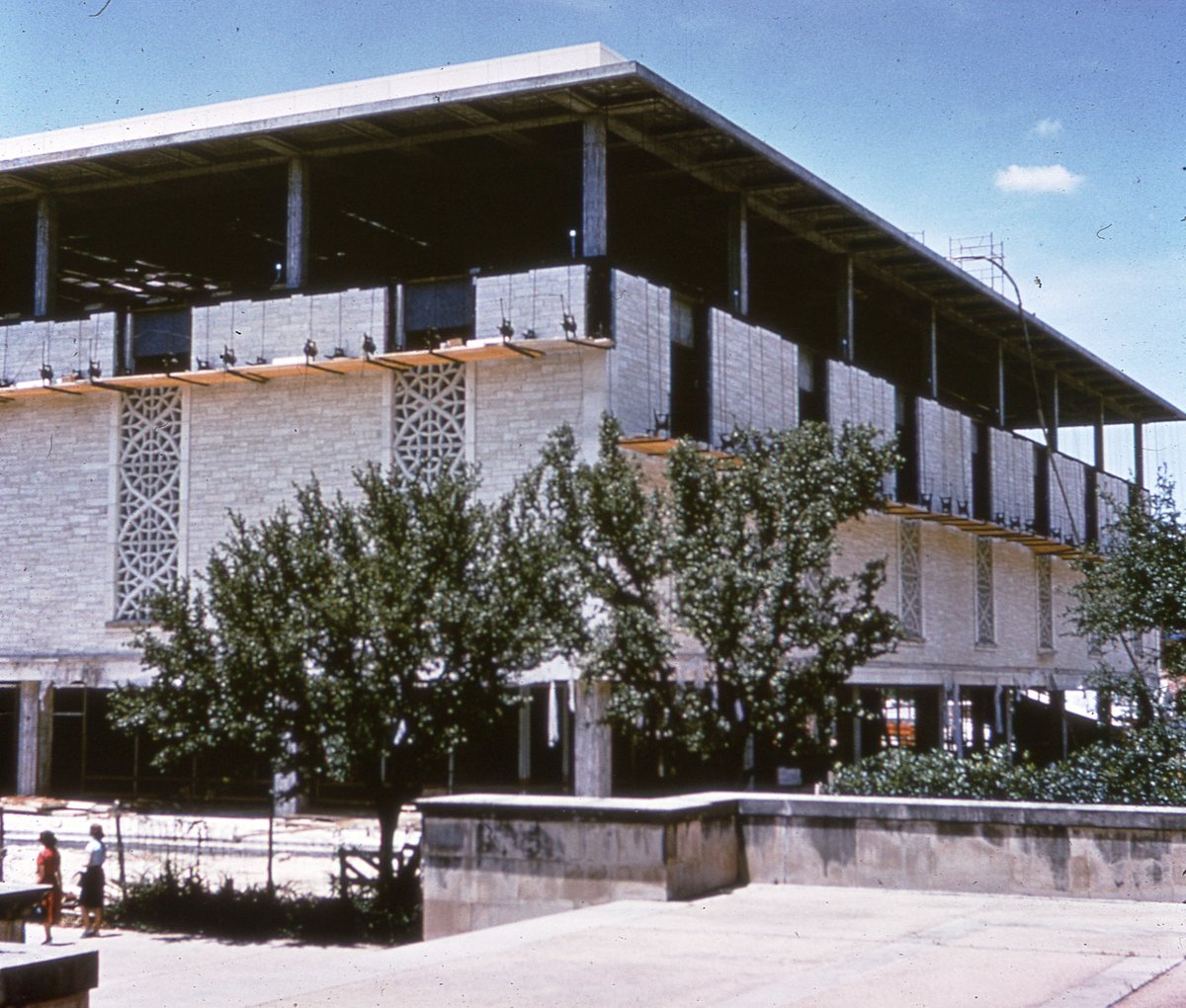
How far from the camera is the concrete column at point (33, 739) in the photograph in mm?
32219

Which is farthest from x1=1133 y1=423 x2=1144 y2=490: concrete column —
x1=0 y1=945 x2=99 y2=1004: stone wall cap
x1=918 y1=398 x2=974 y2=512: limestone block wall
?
x1=0 y1=945 x2=99 y2=1004: stone wall cap

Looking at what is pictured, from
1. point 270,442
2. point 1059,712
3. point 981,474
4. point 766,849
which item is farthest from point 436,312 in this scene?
point 1059,712

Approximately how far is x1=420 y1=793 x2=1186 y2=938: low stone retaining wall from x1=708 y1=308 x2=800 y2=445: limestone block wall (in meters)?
14.5

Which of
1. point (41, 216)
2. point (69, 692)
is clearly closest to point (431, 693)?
point (69, 692)

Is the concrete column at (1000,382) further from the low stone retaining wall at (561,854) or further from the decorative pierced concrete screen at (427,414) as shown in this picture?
the low stone retaining wall at (561,854)

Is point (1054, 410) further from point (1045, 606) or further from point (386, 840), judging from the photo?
point (386, 840)

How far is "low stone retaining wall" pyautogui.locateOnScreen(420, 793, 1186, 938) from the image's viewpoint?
13250mm

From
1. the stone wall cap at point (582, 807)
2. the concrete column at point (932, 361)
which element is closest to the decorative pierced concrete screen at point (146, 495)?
the stone wall cap at point (582, 807)

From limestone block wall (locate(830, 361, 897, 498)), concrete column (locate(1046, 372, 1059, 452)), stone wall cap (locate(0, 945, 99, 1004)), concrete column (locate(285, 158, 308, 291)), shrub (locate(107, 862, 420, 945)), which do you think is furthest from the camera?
concrete column (locate(1046, 372, 1059, 452))

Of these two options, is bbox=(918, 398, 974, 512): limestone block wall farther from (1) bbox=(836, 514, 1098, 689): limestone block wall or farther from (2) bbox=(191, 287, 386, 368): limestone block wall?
(2) bbox=(191, 287, 386, 368): limestone block wall

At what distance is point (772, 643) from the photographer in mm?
19906

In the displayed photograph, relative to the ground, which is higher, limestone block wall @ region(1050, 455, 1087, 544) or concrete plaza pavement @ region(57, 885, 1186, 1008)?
limestone block wall @ region(1050, 455, 1087, 544)

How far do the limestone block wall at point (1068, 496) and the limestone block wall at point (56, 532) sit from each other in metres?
27.1

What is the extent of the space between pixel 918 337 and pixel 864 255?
27.4 feet
